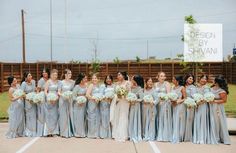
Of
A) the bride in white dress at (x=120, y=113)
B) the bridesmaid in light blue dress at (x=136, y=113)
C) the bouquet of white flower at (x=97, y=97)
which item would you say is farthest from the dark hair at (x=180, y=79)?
the bouquet of white flower at (x=97, y=97)

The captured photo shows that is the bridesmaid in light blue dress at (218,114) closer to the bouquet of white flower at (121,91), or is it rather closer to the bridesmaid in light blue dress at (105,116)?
the bouquet of white flower at (121,91)

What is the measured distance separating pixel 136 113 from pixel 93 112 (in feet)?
4.41

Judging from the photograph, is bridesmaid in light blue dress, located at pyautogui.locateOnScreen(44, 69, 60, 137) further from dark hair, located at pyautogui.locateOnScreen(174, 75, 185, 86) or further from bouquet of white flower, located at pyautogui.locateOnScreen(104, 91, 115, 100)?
dark hair, located at pyautogui.locateOnScreen(174, 75, 185, 86)

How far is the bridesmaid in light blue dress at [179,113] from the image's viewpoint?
11.4 metres

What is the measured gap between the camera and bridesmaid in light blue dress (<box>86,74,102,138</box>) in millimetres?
12056

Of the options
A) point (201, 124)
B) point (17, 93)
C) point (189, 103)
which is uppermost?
point (17, 93)

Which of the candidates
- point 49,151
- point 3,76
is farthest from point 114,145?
point 3,76

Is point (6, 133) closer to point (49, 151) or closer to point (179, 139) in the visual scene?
point (49, 151)

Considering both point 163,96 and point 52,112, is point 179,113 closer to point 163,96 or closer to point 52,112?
point 163,96

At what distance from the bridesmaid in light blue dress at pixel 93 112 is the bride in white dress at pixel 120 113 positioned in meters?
0.52

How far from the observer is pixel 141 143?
36.4ft

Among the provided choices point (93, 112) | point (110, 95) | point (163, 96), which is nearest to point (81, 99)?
point (93, 112)

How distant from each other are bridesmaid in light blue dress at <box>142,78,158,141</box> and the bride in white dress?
0.52 m

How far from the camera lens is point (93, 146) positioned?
34.8 ft
